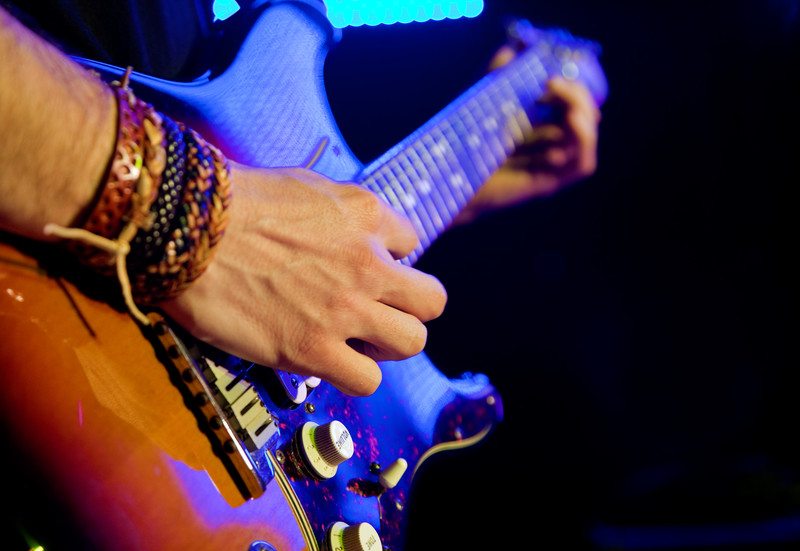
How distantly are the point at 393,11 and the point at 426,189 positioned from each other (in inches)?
43.0

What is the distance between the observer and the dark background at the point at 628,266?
6.53 ft

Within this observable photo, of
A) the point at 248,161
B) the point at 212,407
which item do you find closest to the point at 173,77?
the point at 248,161

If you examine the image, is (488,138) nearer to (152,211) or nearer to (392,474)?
(392,474)

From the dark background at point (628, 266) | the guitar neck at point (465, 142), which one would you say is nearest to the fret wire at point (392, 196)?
the guitar neck at point (465, 142)

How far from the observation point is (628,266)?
211cm

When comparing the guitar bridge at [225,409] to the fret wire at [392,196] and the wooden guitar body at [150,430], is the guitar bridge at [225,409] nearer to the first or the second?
the wooden guitar body at [150,430]

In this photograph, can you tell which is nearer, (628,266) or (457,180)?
(457,180)

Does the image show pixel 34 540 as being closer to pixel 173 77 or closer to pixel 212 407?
pixel 212 407

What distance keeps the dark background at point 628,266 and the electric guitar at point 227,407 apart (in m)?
0.92

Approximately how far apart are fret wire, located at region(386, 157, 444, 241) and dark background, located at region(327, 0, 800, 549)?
93cm

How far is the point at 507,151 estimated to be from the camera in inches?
55.3

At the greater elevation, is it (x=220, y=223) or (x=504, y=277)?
(x=220, y=223)

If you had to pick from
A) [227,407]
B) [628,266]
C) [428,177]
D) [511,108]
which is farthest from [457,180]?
[628,266]

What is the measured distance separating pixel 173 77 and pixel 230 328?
0.65 m
